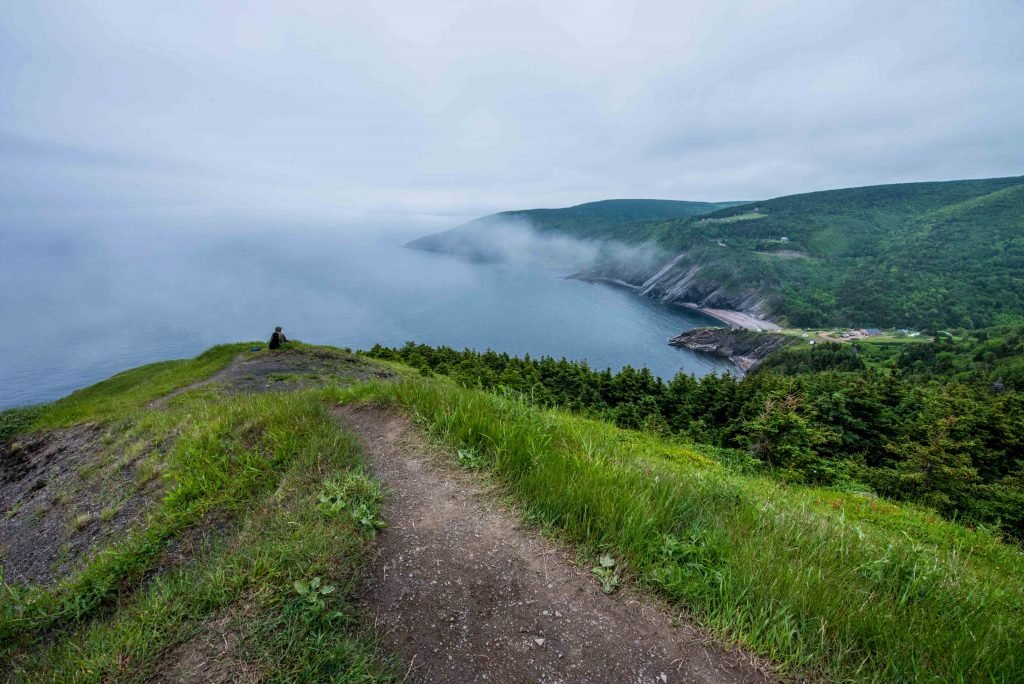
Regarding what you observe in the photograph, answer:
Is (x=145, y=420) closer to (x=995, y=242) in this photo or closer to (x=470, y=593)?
(x=470, y=593)

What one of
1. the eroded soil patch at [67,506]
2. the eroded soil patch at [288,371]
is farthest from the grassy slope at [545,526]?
the eroded soil patch at [288,371]

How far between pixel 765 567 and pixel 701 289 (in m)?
182

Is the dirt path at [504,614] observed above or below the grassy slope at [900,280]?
above

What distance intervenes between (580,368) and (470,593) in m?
38.7

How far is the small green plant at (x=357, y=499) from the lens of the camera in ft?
13.4

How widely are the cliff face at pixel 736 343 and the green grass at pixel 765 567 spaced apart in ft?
360

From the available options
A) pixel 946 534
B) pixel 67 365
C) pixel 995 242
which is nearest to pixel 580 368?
pixel 946 534

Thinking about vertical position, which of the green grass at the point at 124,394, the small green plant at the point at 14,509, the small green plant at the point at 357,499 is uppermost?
the small green plant at the point at 357,499

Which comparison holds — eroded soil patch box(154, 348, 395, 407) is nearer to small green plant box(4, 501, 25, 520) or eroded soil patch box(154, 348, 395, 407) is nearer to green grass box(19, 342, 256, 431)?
green grass box(19, 342, 256, 431)

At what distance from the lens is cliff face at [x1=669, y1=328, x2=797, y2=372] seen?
4190 inches

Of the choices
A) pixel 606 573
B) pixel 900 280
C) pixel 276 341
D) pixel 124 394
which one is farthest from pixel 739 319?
pixel 606 573


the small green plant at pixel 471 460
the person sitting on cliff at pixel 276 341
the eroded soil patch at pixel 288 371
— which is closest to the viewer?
the small green plant at pixel 471 460

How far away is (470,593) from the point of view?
351 centimetres

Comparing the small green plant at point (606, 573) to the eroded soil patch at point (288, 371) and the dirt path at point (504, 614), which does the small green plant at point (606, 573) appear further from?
the eroded soil patch at point (288, 371)
